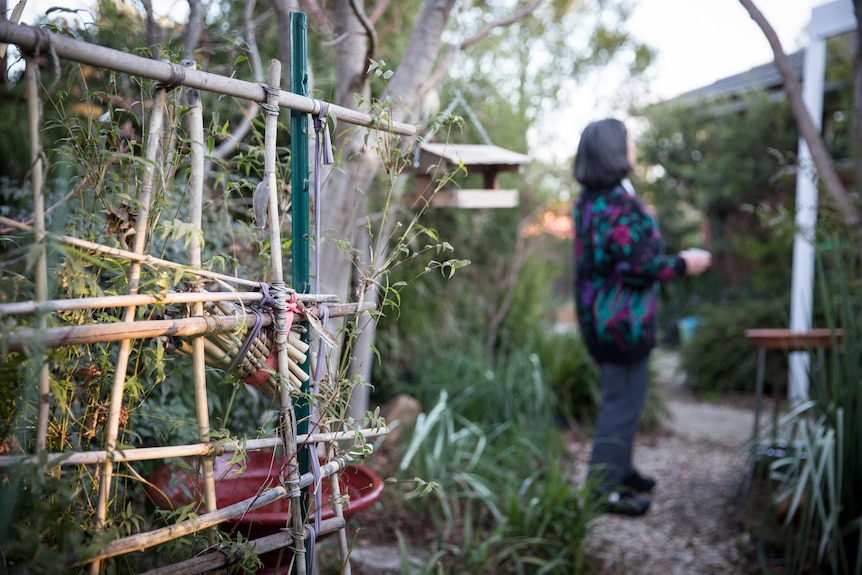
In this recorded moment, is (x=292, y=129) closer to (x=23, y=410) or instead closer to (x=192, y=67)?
(x=192, y=67)

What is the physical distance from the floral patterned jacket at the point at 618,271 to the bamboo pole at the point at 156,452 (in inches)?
76.9

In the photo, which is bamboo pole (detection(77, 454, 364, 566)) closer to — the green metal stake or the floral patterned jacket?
the green metal stake

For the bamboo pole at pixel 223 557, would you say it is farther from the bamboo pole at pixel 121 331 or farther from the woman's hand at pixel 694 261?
the woman's hand at pixel 694 261

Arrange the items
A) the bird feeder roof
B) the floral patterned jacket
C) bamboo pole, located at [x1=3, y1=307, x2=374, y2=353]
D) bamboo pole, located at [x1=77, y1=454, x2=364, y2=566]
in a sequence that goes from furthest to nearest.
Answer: the floral patterned jacket, the bird feeder roof, bamboo pole, located at [x1=77, y1=454, x2=364, y2=566], bamboo pole, located at [x1=3, y1=307, x2=374, y2=353]

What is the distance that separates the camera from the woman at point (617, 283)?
117 inches

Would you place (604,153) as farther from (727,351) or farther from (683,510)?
(727,351)

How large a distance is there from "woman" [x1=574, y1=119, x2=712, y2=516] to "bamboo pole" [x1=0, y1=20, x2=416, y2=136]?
6.16 ft

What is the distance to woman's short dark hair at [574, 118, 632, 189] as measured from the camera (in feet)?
9.86

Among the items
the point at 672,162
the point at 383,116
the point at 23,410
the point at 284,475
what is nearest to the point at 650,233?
the point at 383,116

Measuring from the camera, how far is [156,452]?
1.06 meters

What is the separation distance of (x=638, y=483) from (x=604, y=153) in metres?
1.57

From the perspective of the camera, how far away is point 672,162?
28.1 ft

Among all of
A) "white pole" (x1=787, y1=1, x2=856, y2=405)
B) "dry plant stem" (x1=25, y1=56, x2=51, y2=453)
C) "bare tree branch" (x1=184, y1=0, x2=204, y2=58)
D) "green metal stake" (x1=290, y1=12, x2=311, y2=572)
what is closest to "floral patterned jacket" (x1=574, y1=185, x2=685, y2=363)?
"white pole" (x1=787, y1=1, x2=856, y2=405)

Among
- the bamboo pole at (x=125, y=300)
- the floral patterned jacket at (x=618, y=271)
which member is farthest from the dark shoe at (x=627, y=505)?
the bamboo pole at (x=125, y=300)
